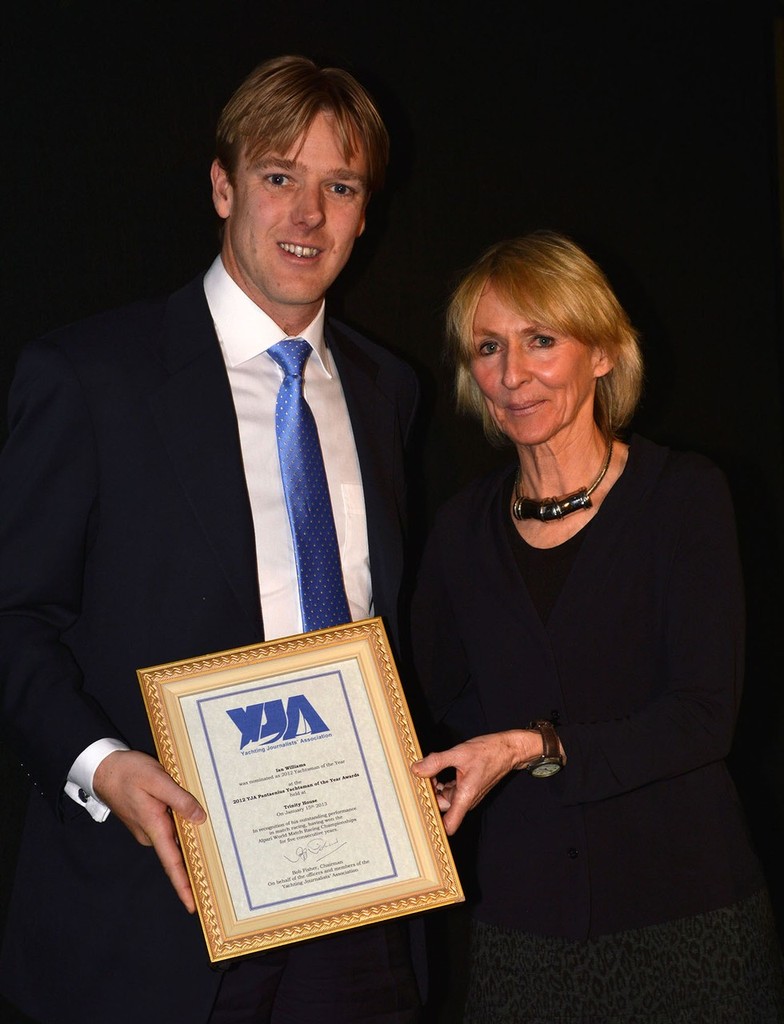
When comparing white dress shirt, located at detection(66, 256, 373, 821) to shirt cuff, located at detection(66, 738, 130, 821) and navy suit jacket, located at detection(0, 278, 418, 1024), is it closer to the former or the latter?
navy suit jacket, located at detection(0, 278, 418, 1024)

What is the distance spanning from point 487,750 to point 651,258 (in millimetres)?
1813

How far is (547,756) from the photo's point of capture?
189 centimetres

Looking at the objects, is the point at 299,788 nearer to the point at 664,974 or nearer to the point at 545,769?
the point at 545,769

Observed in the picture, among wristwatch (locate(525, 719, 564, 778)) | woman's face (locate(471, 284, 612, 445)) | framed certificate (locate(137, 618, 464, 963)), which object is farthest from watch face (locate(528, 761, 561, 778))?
woman's face (locate(471, 284, 612, 445))

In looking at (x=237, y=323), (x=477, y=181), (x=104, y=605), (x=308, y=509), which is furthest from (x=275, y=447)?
(x=477, y=181)

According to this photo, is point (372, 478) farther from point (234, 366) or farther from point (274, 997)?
point (274, 997)

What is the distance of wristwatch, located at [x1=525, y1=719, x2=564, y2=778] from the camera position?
1.90m

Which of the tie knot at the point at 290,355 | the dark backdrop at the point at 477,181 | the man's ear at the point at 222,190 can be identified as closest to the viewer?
the tie knot at the point at 290,355

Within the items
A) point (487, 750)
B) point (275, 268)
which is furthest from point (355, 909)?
point (275, 268)

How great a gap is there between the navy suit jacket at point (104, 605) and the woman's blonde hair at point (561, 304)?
0.59 meters

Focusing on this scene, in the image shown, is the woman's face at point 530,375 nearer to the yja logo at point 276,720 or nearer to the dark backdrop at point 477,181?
the dark backdrop at point 477,181

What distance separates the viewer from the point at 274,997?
74.4 inches

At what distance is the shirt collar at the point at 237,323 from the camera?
2.01 metres

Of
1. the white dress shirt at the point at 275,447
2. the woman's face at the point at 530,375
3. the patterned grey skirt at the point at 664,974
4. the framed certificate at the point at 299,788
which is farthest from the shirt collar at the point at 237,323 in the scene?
the patterned grey skirt at the point at 664,974
